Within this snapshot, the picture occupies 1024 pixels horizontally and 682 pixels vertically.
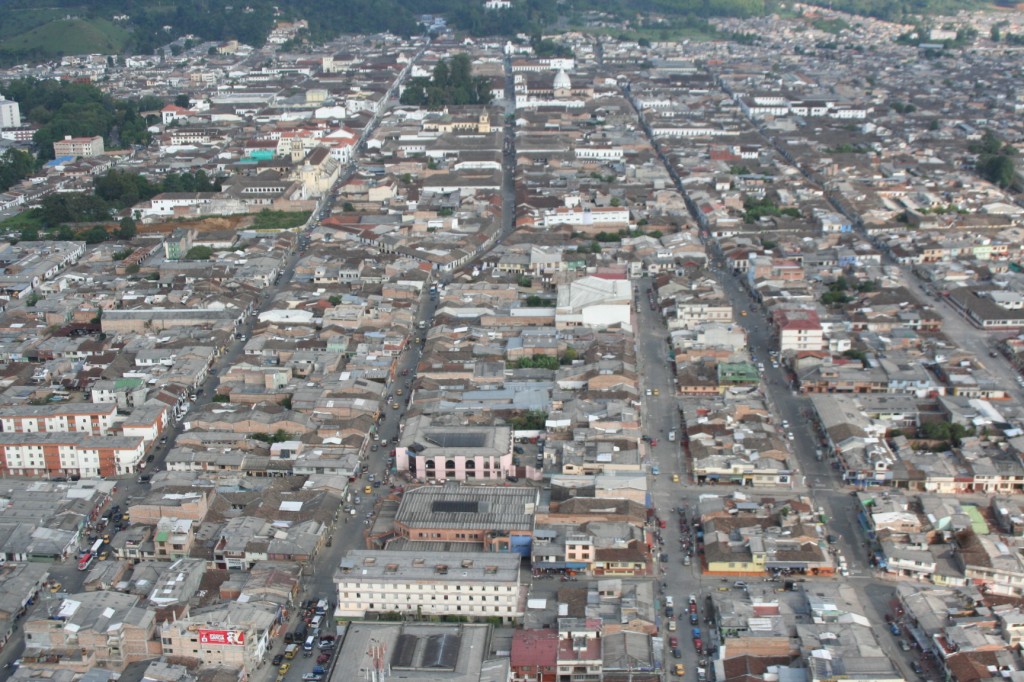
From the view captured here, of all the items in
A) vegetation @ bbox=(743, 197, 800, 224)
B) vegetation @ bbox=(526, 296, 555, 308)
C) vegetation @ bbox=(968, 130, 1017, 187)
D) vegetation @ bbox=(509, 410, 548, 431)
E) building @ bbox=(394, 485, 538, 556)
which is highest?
building @ bbox=(394, 485, 538, 556)

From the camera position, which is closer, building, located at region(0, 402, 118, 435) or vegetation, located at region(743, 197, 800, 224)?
building, located at region(0, 402, 118, 435)

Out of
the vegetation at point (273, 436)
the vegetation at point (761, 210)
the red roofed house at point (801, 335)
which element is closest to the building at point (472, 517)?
the vegetation at point (273, 436)

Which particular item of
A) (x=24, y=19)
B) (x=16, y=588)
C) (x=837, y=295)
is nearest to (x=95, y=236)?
(x=16, y=588)

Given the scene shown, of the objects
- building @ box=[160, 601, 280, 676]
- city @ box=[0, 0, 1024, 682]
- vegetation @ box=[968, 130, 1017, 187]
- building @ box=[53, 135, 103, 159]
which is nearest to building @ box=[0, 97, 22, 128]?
city @ box=[0, 0, 1024, 682]

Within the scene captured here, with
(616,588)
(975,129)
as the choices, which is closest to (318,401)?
(616,588)

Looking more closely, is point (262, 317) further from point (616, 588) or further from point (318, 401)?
point (616, 588)

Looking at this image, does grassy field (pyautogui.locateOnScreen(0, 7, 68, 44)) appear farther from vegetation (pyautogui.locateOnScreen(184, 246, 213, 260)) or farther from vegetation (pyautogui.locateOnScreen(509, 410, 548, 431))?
vegetation (pyautogui.locateOnScreen(509, 410, 548, 431))

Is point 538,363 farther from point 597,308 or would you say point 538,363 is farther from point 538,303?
point 538,303
